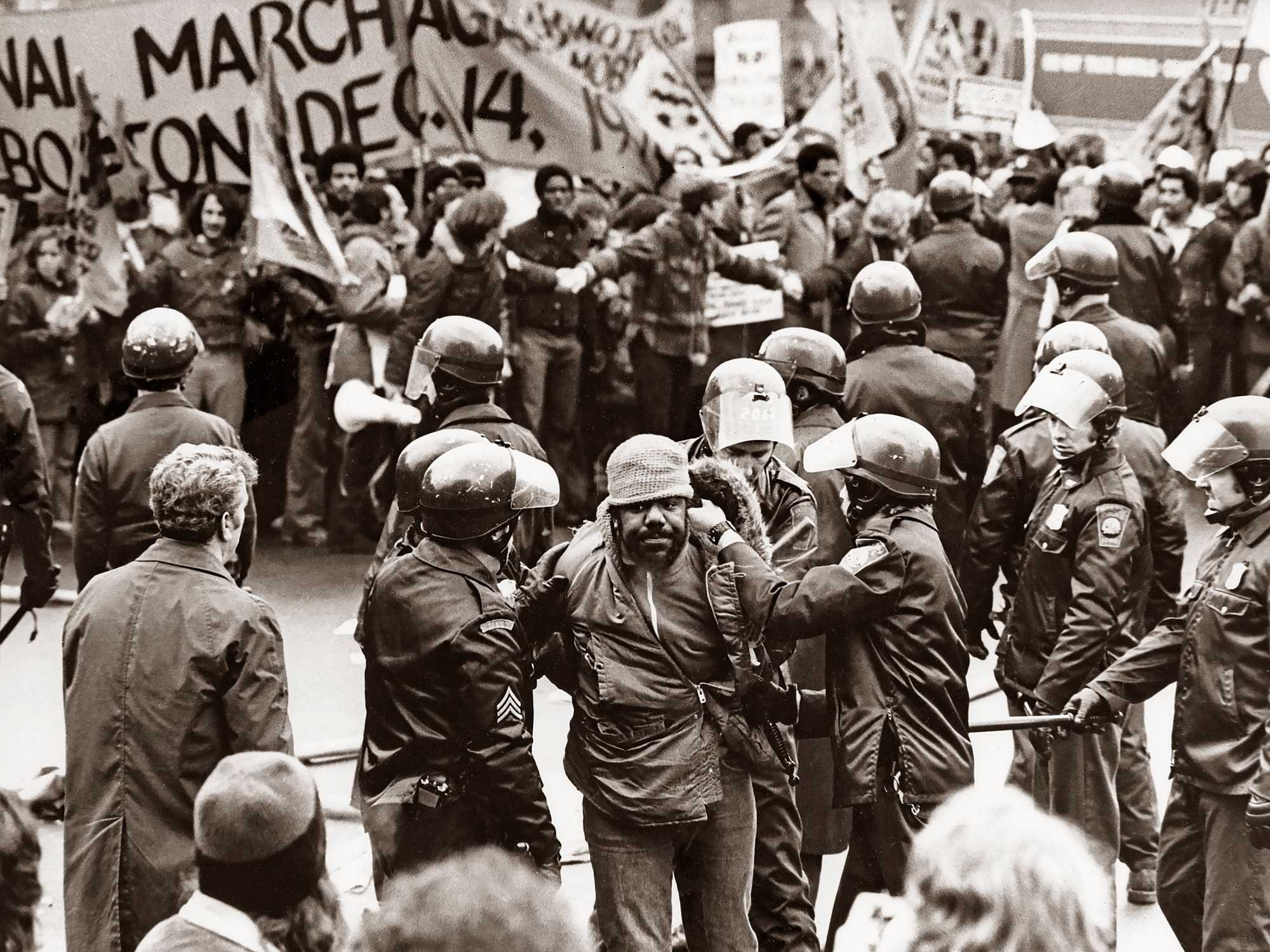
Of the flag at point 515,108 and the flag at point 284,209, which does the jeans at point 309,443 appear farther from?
the flag at point 515,108

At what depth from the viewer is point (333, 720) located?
9.10m

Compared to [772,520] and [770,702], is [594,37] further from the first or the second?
[770,702]

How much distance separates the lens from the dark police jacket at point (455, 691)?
501 centimetres

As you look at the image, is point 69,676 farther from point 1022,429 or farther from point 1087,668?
point 1022,429

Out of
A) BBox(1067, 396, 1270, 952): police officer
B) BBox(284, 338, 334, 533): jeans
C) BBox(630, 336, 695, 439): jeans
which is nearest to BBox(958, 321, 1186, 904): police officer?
BBox(1067, 396, 1270, 952): police officer

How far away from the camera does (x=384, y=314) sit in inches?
468

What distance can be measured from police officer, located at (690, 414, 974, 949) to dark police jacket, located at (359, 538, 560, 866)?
0.80 meters

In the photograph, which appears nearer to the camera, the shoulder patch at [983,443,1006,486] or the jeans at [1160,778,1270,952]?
the jeans at [1160,778,1270,952]

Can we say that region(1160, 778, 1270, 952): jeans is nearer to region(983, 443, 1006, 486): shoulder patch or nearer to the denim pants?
the denim pants

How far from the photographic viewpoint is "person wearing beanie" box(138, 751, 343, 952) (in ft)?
11.9

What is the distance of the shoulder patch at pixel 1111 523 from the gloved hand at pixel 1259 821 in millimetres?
1443

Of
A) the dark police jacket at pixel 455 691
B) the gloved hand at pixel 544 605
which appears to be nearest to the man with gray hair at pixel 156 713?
the dark police jacket at pixel 455 691

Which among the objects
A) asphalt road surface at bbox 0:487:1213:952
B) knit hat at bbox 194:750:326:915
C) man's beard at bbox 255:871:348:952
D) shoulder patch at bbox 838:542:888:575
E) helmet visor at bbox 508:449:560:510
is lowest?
asphalt road surface at bbox 0:487:1213:952

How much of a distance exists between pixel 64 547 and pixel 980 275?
6.52 meters
